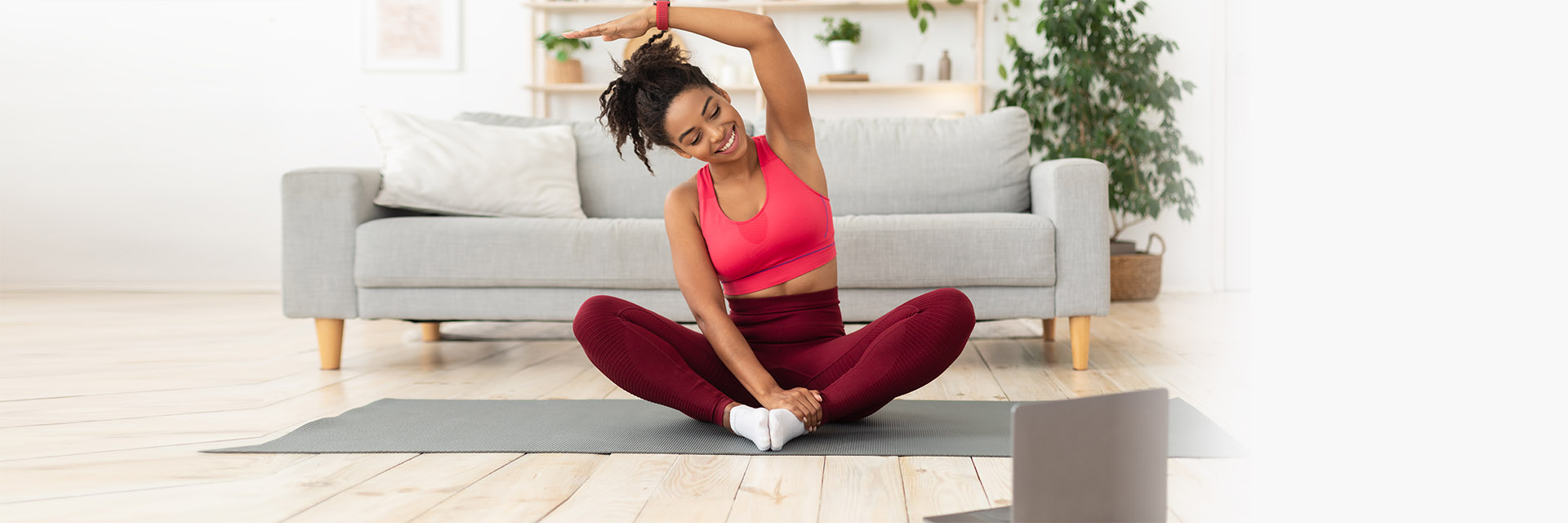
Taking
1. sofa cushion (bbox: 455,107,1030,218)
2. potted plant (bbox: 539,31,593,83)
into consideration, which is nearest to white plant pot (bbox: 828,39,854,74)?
potted plant (bbox: 539,31,593,83)

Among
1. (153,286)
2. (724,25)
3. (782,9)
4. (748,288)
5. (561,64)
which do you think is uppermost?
(782,9)

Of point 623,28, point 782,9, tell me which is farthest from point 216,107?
point 623,28

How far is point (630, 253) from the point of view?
2.47 metres

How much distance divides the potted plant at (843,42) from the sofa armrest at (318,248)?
257 cm

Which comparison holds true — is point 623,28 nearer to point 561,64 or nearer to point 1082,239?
point 1082,239

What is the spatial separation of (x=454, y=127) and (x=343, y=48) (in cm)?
225

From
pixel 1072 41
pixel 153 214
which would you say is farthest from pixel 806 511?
pixel 153 214

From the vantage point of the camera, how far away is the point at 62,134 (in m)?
4.77

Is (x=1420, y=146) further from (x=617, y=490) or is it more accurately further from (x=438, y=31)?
(x=438, y=31)

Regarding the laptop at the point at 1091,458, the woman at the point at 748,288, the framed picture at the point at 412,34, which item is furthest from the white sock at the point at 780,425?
the framed picture at the point at 412,34

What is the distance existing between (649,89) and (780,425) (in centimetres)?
54

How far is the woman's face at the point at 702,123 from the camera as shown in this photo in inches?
62.2

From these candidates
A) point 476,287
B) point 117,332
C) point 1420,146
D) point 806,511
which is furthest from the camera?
point 117,332

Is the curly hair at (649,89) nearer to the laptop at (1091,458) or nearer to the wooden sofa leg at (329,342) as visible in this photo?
the laptop at (1091,458)
